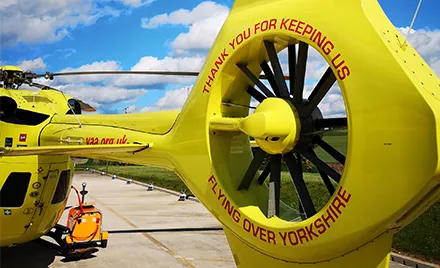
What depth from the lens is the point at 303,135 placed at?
3.81m

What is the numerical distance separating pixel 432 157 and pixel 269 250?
1688mm

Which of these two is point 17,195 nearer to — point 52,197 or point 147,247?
point 52,197

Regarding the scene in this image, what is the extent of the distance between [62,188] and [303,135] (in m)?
6.14

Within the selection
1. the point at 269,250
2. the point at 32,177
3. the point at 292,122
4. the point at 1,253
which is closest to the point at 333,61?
the point at 292,122

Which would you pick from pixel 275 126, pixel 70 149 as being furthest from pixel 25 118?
pixel 275 126

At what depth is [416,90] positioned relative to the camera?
2.82m

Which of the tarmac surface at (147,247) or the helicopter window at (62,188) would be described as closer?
the helicopter window at (62,188)

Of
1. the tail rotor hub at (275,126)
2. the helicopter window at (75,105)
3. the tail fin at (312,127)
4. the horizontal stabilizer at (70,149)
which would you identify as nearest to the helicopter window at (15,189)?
the helicopter window at (75,105)

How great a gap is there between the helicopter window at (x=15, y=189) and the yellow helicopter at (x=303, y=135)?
2.75 metres

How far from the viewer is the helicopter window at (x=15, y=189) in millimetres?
7453

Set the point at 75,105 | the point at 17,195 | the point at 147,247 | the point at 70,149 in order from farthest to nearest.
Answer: the point at 147,247 → the point at 75,105 → the point at 17,195 → the point at 70,149

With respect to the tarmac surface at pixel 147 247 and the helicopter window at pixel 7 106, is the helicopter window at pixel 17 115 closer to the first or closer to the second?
the helicopter window at pixel 7 106

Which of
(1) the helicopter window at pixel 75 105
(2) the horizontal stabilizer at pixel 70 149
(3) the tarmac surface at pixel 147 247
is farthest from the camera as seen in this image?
(1) the helicopter window at pixel 75 105

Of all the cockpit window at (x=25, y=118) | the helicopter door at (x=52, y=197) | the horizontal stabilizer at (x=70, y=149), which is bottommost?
the helicopter door at (x=52, y=197)
